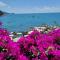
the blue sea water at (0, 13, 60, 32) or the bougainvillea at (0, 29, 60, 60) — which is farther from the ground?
the bougainvillea at (0, 29, 60, 60)

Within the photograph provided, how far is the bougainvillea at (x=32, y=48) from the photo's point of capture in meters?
2.75

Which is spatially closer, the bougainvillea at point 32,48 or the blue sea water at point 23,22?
the bougainvillea at point 32,48

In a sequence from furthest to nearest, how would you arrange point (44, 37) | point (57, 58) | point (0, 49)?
point (44, 37) < point (0, 49) < point (57, 58)

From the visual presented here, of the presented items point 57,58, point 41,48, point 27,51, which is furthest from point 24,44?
point 57,58

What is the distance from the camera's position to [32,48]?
2.89m

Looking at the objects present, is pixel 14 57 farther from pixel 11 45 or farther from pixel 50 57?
pixel 50 57

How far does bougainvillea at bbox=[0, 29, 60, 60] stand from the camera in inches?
108

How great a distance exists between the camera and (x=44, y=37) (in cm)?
310

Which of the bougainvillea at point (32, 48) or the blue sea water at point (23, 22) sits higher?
the bougainvillea at point (32, 48)

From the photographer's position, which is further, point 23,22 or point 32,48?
point 23,22

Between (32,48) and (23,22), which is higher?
(32,48)

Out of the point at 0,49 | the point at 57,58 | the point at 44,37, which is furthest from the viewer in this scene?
the point at 44,37

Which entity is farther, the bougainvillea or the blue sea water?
the blue sea water

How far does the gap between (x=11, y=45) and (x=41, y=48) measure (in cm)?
34
